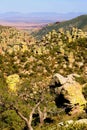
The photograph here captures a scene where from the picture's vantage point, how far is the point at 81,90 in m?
53.6

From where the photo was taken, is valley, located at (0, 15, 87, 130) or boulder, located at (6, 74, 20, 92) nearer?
valley, located at (0, 15, 87, 130)

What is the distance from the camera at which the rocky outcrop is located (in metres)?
50.3

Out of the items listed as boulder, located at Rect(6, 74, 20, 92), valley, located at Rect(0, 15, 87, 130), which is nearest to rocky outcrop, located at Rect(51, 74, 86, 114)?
valley, located at Rect(0, 15, 87, 130)

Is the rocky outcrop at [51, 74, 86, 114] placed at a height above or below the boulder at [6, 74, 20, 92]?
above

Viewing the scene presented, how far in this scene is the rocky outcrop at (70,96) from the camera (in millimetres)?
50344

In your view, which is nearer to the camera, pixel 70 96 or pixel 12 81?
pixel 70 96

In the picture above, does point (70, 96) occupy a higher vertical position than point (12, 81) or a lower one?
higher

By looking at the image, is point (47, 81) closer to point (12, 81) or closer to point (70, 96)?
point (12, 81)

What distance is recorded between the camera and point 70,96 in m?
50.9

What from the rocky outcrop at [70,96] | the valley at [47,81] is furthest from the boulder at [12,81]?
the rocky outcrop at [70,96]

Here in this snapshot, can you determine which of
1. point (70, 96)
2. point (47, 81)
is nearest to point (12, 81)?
point (47, 81)

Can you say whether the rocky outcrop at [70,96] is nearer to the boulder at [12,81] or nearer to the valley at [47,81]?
the valley at [47,81]

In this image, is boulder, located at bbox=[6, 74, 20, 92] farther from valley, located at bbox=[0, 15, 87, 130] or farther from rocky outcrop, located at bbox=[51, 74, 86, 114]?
rocky outcrop, located at bbox=[51, 74, 86, 114]

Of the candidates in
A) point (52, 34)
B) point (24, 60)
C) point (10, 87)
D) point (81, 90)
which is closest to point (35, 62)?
point (24, 60)
